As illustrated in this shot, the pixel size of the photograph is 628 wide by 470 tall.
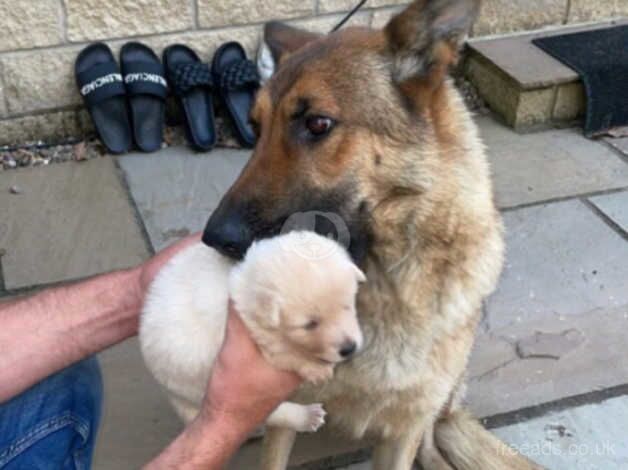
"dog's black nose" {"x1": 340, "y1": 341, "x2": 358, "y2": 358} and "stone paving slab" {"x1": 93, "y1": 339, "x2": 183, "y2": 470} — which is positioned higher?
"dog's black nose" {"x1": 340, "y1": 341, "x2": 358, "y2": 358}

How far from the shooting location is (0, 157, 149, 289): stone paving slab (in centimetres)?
374

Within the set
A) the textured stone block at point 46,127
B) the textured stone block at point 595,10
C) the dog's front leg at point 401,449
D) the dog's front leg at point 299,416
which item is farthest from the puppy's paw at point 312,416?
the textured stone block at point 595,10

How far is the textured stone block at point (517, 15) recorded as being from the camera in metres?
5.12

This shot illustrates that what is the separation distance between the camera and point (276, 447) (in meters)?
2.62

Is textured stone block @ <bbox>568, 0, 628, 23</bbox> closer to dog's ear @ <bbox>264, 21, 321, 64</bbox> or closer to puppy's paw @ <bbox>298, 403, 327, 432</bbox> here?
dog's ear @ <bbox>264, 21, 321, 64</bbox>

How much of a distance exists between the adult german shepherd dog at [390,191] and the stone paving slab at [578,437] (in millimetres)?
577

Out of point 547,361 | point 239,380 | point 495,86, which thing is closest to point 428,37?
point 239,380

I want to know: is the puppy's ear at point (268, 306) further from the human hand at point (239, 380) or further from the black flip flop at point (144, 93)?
the black flip flop at point (144, 93)

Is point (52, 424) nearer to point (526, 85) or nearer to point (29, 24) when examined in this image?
point (29, 24)

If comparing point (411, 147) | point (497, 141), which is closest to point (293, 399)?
point (411, 147)

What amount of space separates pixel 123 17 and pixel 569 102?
2399mm

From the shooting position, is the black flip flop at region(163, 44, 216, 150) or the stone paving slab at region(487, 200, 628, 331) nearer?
the stone paving slab at region(487, 200, 628, 331)

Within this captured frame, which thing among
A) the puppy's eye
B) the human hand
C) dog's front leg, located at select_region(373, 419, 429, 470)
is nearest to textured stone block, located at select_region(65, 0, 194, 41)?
dog's front leg, located at select_region(373, 419, 429, 470)

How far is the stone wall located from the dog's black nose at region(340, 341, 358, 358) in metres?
3.08
